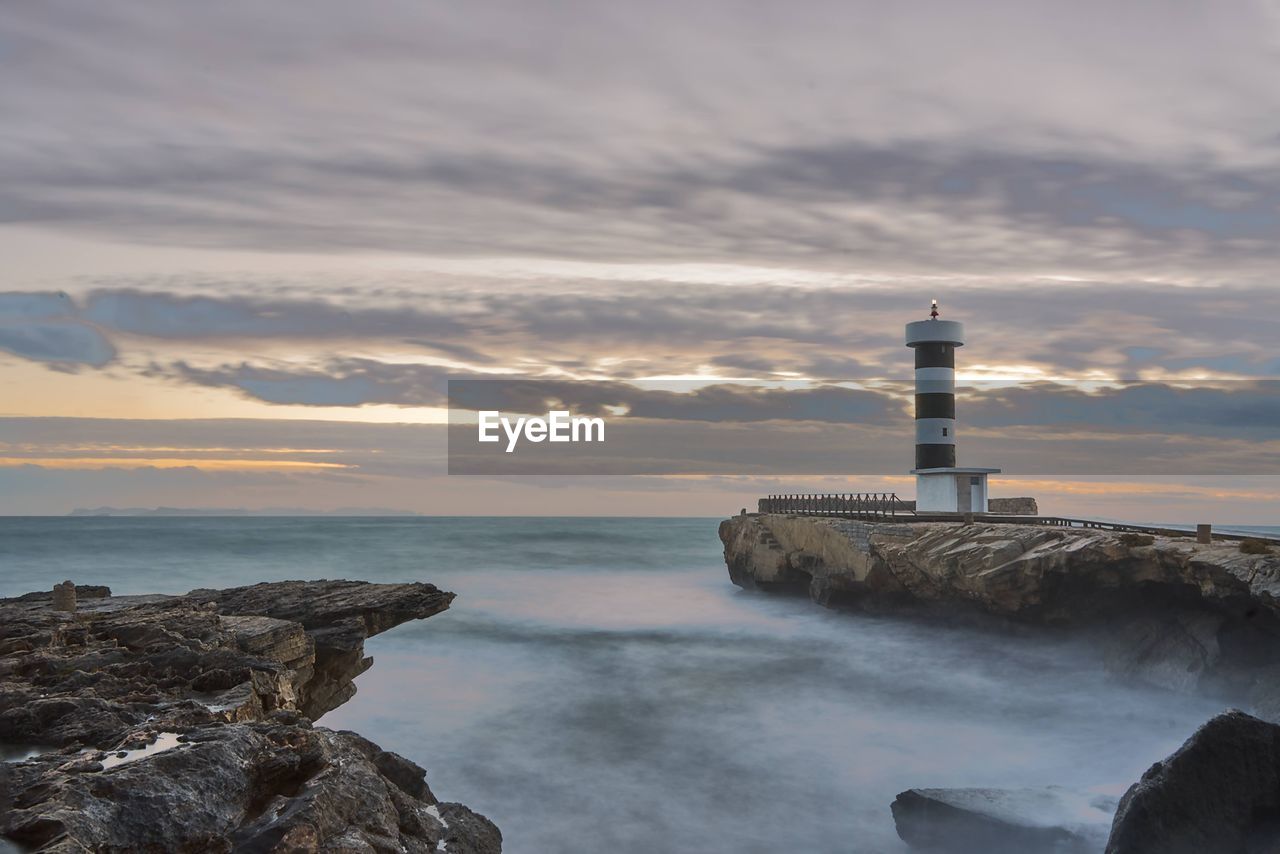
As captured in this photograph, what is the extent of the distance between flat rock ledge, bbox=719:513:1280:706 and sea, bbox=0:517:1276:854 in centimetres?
80

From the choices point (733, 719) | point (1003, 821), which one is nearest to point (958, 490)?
point (733, 719)

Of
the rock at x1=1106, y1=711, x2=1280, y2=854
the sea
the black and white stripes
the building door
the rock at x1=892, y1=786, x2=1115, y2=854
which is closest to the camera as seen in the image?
the rock at x1=1106, y1=711, x2=1280, y2=854

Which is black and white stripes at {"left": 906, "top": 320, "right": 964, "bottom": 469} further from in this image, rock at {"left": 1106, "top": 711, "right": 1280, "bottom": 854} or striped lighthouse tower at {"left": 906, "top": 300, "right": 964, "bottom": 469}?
rock at {"left": 1106, "top": 711, "right": 1280, "bottom": 854}

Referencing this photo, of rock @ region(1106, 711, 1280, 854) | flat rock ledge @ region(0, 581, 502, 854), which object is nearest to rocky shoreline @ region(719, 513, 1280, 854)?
rock @ region(1106, 711, 1280, 854)

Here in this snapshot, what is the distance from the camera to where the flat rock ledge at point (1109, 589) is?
19297mm

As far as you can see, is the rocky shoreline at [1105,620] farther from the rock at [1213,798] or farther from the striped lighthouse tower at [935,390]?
the striped lighthouse tower at [935,390]

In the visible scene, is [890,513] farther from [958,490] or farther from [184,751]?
[184,751]

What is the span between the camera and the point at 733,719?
870 inches

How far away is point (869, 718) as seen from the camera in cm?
2202

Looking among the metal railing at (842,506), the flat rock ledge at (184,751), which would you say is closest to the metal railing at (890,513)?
the metal railing at (842,506)

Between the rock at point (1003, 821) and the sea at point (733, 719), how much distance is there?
1.04 m

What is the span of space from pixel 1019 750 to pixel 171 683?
16.5 meters

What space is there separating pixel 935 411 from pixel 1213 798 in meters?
29.2

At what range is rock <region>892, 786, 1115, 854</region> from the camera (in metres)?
12.2
